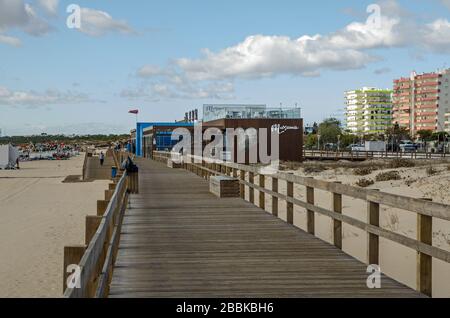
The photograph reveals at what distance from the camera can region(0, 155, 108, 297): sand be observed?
1340 cm

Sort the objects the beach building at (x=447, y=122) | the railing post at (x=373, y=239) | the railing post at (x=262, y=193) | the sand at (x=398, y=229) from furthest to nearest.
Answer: the beach building at (x=447, y=122), the railing post at (x=262, y=193), the sand at (x=398, y=229), the railing post at (x=373, y=239)

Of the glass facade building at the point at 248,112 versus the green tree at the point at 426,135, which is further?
the green tree at the point at 426,135

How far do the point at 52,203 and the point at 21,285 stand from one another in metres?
20.0

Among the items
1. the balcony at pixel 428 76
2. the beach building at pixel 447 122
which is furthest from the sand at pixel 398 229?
the balcony at pixel 428 76

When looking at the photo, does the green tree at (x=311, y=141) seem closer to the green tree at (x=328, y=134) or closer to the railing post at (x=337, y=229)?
the green tree at (x=328, y=134)

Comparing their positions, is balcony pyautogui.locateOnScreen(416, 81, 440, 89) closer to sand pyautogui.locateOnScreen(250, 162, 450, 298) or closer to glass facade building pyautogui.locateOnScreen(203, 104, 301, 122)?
glass facade building pyautogui.locateOnScreen(203, 104, 301, 122)

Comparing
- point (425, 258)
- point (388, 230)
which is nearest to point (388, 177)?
point (388, 230)

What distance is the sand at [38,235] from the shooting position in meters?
13.4

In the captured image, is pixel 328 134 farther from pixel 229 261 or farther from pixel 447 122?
pixel 229 261

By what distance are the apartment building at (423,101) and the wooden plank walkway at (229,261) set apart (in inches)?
6126

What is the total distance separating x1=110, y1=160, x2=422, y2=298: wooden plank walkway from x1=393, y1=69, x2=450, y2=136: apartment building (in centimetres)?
15560

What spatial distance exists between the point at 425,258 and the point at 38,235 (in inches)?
636

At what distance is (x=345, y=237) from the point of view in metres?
15.5
